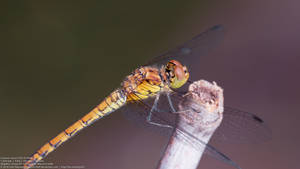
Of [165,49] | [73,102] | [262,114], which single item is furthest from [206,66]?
[73,102]

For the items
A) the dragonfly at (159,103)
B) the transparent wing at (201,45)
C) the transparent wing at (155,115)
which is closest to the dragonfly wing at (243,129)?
the dragonfly at (159,103)

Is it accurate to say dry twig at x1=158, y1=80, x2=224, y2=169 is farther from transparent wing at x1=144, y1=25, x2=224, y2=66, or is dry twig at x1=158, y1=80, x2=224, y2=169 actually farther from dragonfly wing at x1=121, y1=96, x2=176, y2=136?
transparent wing at x1=144, y1=25, x2=224, y2=66

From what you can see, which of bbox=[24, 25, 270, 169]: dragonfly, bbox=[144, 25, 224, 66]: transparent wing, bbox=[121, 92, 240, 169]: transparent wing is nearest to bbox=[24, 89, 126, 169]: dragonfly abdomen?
bbox=[24, 25, 270, 169]: dragonfly

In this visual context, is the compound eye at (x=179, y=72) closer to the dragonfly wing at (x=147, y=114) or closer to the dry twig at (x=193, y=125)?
the dragonfly wing at (x=147, y=114)

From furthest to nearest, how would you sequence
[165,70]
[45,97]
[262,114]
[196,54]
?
[45,97] < [262,114] < [196,54] < [165,70]

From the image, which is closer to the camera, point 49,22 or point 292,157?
point 292,157

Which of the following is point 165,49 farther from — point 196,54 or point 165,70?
point 165,70
